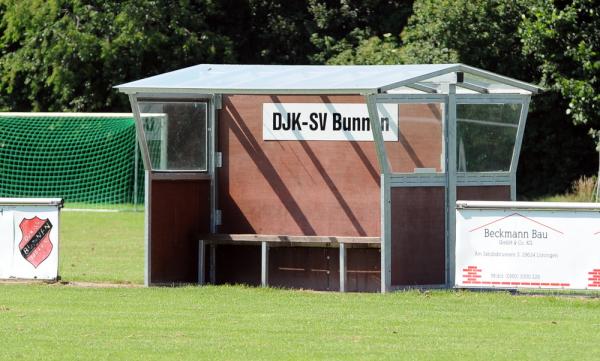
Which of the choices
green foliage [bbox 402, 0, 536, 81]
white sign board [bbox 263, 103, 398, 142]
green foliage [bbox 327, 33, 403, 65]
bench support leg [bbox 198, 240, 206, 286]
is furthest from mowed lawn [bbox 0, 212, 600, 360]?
green foliage [bbox 327, 33, 403, 65]

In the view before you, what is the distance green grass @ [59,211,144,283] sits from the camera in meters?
19.7

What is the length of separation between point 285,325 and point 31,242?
538 centimetres

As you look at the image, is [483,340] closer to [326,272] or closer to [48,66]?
[326,272]

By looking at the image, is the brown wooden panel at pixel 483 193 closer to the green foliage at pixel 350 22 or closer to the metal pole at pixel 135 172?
the metal pole at pixel 135 172

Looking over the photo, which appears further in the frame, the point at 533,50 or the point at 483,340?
the point at 533,50

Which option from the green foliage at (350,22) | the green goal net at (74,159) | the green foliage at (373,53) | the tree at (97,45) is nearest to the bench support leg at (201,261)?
the green goal net at (74,159)

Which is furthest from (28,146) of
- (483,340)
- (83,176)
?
(483,340)

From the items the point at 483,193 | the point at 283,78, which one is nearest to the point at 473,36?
the point at 483,193

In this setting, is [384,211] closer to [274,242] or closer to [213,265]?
[274,242]

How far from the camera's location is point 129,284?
18016 mm

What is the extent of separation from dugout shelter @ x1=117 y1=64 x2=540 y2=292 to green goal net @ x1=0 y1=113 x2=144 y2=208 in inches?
720

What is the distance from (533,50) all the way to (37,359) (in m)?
24.5

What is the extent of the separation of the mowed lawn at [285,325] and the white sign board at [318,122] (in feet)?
6.48

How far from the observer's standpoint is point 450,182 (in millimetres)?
17078
